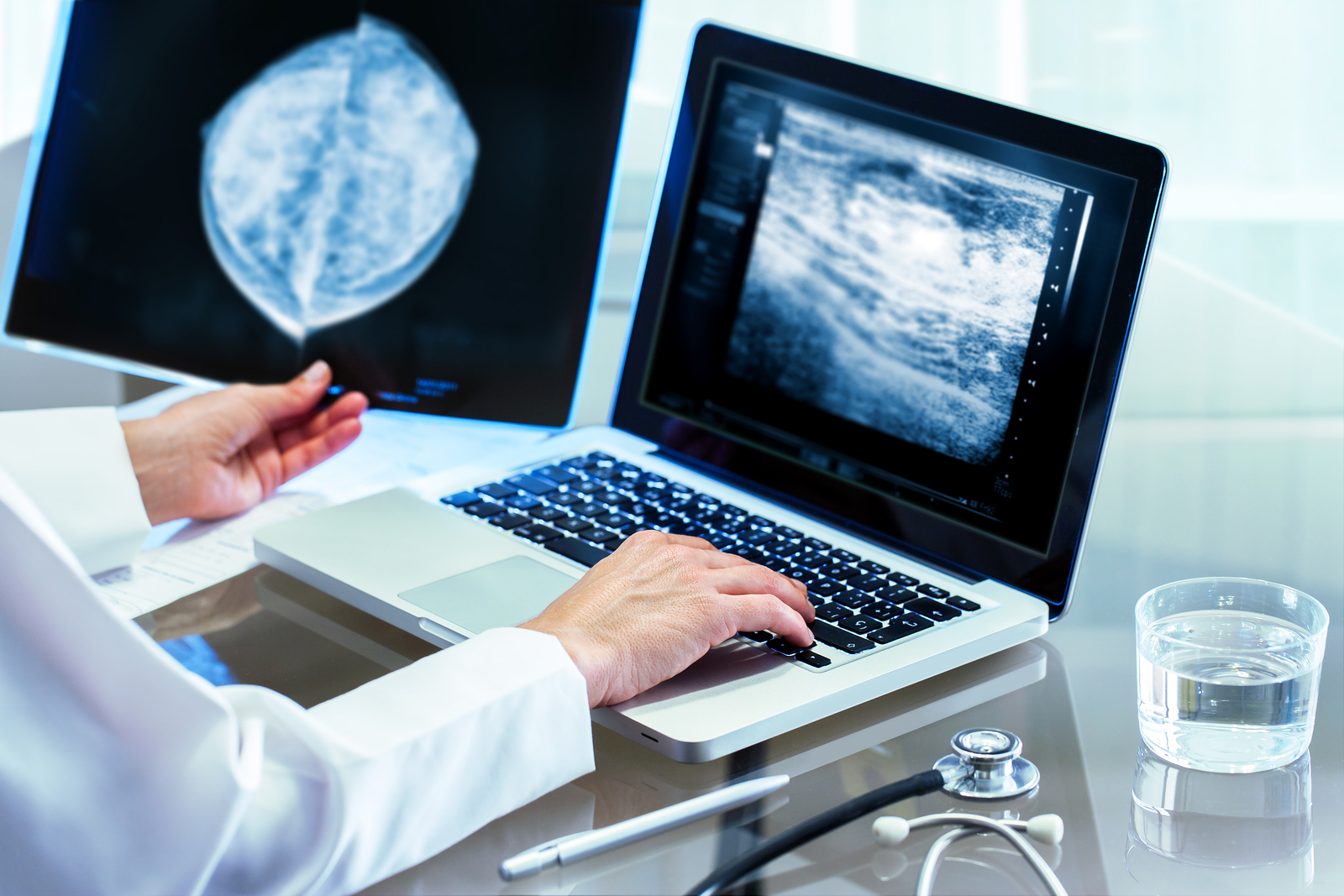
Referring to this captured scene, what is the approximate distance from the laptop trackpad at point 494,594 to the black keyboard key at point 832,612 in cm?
17

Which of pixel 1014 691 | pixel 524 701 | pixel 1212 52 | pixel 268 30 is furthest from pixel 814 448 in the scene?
pixel 1212 52

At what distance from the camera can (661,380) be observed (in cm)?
104

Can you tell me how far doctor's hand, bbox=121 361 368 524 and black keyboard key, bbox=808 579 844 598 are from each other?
1.61ft

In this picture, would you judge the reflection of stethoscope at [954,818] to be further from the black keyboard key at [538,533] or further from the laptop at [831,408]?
the black keyboard key at [538,533]

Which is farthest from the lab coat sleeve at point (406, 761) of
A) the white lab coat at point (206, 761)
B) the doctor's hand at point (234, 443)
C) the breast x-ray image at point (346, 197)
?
the breast x-ray image at point (346, 197)

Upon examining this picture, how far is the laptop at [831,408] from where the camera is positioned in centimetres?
77

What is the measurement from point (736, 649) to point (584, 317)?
49cm

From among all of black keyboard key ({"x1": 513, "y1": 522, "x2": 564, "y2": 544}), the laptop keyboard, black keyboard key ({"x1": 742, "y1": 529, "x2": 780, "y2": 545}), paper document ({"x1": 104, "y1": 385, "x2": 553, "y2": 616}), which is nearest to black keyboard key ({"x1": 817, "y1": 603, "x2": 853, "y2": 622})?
the laptop keyboard

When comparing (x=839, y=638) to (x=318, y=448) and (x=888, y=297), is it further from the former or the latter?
(x=318, y=448)

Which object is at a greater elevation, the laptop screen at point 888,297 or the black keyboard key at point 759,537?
the laptop screen at point 888,297

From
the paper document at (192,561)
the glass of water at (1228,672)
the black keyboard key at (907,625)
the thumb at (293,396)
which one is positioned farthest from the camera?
the thumb at (293,396)

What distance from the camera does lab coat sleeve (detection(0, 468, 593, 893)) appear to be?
1.76 ft

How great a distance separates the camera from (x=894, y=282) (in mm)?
909

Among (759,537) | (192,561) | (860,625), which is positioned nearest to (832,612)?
(860,625)
